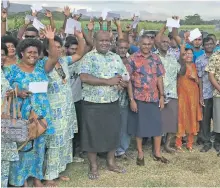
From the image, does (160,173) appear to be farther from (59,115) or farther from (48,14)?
(48,14)

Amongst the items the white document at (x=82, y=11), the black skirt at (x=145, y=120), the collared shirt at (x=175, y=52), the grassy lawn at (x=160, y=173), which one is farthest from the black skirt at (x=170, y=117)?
the white document at (x=82, y=11)

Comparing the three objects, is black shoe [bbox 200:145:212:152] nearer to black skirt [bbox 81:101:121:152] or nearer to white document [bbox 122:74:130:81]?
black skirt [bbox 81:101:121:152]

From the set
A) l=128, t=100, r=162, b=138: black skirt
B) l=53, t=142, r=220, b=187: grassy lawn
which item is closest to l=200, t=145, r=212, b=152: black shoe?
l=53, t=142, r=220, b=187: grassy lawn

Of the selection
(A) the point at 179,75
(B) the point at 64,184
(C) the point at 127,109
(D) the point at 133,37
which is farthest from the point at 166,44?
(B) the point at 64,184

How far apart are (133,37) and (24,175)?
3777 mm

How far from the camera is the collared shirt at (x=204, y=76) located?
18.7 feet

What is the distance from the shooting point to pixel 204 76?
5719mm

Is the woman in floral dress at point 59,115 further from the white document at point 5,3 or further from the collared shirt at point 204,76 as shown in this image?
the collared shirt at point 204,76

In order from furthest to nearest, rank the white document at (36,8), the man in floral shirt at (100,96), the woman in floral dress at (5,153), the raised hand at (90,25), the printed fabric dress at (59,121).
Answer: the white document at (36,8) → the raised hand at (90,25) → the man in floral shirt at (100,96) → the printed fabric dress at (59,121) → the woman in floral dress at (5,153)

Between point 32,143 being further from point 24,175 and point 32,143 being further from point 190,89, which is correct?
point 190,89

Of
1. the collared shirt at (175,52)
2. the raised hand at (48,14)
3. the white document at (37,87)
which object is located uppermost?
the raised hand at (48,14)

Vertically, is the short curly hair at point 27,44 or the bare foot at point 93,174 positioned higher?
the short curly hair at point 27,44

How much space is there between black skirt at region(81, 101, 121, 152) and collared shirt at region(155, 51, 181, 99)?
1019 millimetres

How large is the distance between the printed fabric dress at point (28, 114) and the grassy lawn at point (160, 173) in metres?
0.46
